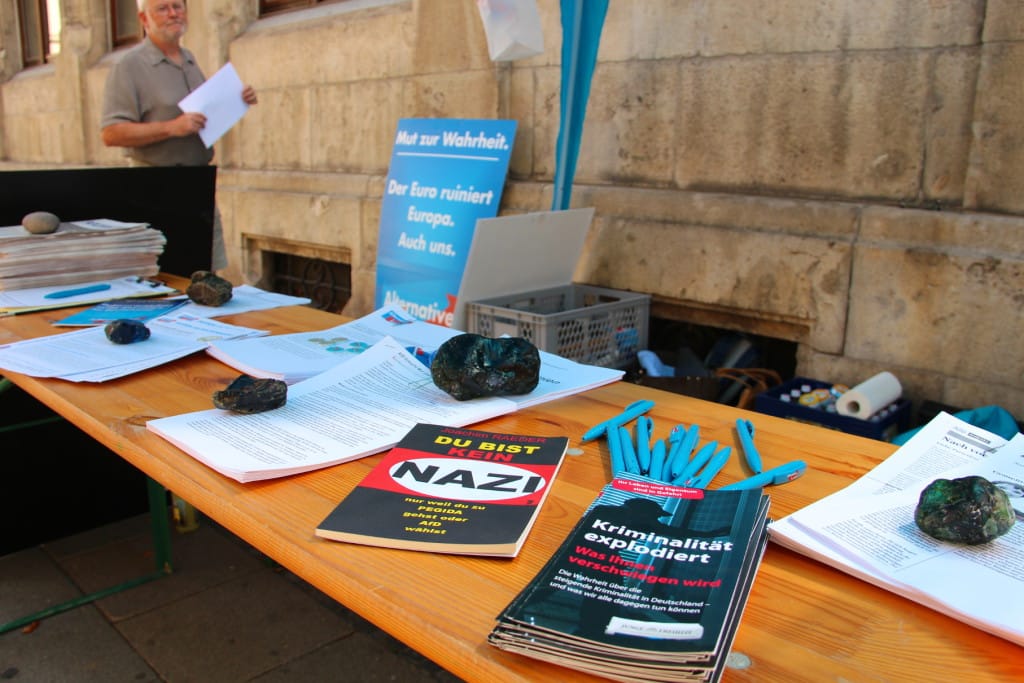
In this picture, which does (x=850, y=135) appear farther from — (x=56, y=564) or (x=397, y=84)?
(x=56, y=564)

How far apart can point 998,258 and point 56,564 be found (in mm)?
3066

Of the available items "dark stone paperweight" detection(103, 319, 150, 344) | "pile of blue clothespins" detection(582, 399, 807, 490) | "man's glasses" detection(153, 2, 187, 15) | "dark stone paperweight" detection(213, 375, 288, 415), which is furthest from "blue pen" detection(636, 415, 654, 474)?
"man's glasses" detection(153, 2, 187, 15)

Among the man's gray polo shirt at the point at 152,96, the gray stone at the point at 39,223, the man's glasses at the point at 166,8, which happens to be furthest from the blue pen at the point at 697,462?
the man's glasses at the point at 166,8

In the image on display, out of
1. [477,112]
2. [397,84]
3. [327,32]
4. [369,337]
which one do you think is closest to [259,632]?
[369,337]

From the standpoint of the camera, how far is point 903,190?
9.09 ft

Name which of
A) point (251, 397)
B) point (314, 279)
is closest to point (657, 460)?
point (251, 397)

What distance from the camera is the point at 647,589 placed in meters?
0.74

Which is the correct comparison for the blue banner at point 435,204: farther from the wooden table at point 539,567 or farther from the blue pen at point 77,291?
the wooden table at point 539,567

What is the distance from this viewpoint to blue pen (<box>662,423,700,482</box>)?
41.6 inches

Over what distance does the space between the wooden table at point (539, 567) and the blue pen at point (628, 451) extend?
32mm

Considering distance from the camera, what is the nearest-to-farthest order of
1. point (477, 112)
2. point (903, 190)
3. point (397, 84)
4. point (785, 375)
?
1. point (903, 190)
2. point (785, 375)
3. point (477, 112)
4. point (397, 84)

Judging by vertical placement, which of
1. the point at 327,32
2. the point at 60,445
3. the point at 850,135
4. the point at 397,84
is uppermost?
the point at 327,32

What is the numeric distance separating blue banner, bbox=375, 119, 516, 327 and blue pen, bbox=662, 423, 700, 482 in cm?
255

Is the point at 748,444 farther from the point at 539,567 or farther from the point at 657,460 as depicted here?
the point at 539,567
